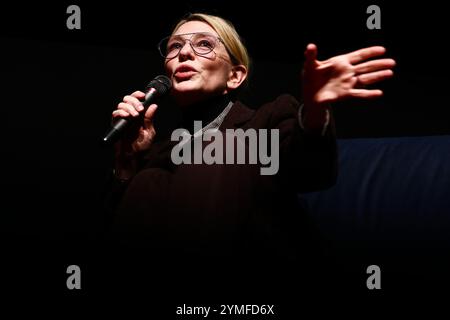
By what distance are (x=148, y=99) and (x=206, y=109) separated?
12 centimetres

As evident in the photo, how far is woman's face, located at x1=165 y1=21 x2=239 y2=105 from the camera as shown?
990 mm

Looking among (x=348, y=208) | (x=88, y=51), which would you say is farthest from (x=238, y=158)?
(x=88, y=51)

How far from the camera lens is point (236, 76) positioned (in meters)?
1.07

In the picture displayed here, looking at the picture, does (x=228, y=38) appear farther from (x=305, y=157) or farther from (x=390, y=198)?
(x=390, y=198)

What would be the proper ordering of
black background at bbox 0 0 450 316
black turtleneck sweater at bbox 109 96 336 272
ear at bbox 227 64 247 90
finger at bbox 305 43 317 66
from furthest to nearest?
black background at bbox 0 0 450 316 < ear at bbox 227 64 247 90 < black turtleneck sweater at bbox 109 96 336 272 < finger at bbox 305 43 317 66

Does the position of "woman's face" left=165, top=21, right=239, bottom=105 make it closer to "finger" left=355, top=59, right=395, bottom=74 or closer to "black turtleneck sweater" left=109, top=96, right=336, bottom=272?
"black turtleneck sweater" left=109, top=96, right=336, bottom=272

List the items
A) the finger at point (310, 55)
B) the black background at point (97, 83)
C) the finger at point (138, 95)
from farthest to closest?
the black background at point (97, 83), the finger at point (138, 95), the finger at point (310, 55)

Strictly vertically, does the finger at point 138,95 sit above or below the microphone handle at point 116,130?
above

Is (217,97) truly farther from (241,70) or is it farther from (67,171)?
(67,171)

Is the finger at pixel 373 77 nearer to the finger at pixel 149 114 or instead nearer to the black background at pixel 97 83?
the finger at pixel 149 114

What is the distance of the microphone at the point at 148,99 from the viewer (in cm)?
88

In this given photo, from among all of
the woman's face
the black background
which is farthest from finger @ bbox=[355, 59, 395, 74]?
the black background

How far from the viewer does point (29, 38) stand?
1.65 metres

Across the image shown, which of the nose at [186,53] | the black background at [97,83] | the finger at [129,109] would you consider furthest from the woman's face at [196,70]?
→ the black background at [97,83]
